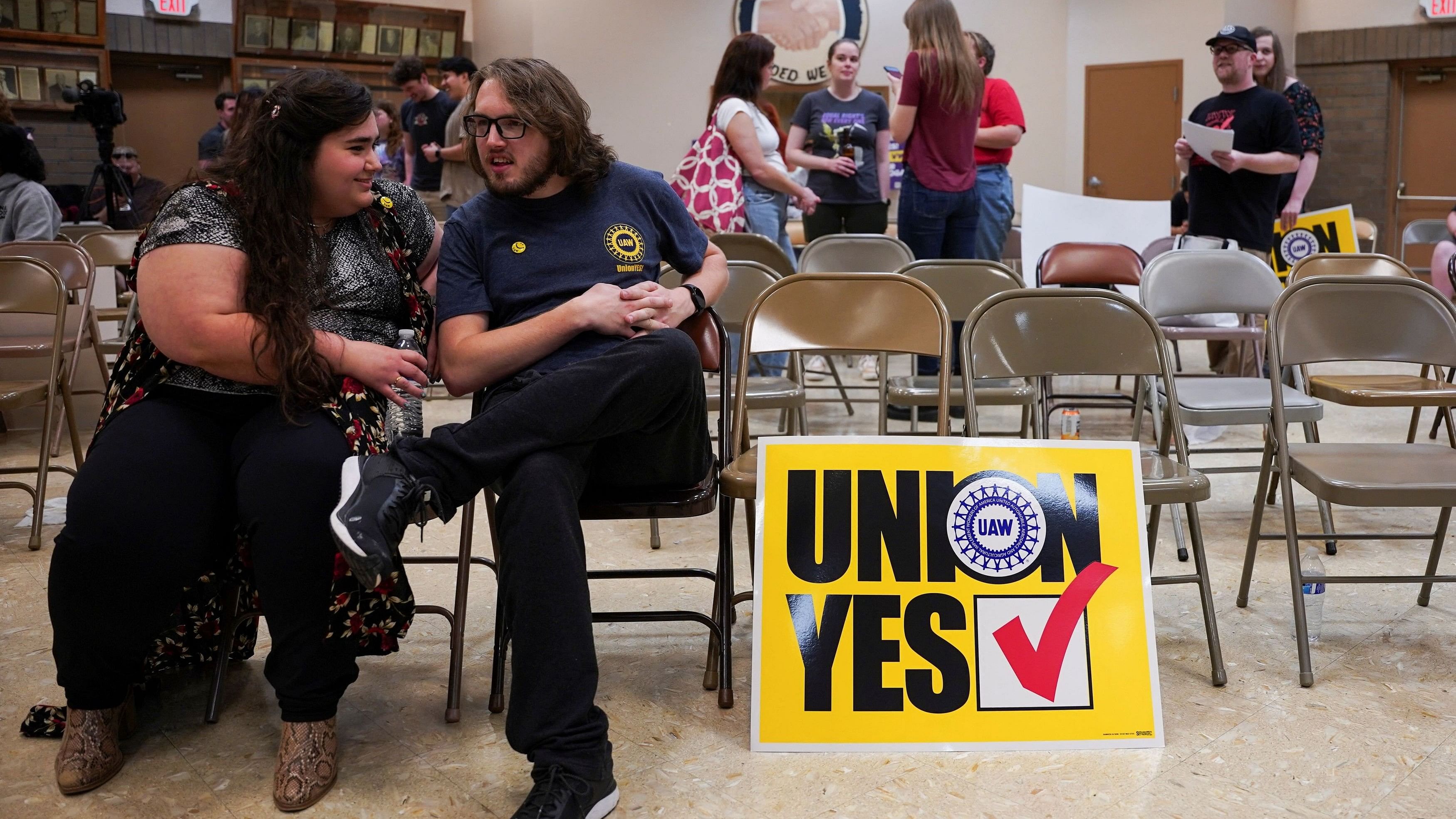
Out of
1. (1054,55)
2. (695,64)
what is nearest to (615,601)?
(695,64)

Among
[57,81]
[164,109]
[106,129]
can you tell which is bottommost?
[106,129]

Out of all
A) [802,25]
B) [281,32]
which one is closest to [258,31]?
[281,32]

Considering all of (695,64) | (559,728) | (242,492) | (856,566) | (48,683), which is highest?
(695,64)

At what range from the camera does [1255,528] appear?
9.00 ft

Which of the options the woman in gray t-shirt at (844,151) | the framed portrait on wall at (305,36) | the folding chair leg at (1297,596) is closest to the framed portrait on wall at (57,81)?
the framed portrait on wall at (305,36)

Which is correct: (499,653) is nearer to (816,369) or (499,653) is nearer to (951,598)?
(951,598)

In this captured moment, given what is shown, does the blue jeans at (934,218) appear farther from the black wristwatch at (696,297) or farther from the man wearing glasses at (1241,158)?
the black wristwatch at (696,297)

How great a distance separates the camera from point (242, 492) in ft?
6.28

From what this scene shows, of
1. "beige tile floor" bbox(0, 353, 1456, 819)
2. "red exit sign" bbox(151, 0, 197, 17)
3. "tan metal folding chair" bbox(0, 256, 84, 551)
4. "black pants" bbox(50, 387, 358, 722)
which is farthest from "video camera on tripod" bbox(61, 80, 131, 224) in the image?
"black pants" bbox(50, 387, 358, 722)

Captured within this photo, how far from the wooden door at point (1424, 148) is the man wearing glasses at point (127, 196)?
402 inches

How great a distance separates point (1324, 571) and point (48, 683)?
3.06 m

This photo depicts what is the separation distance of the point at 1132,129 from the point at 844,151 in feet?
17.6

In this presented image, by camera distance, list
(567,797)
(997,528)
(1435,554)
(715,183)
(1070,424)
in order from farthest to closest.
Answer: (715,183) → (1070,424) → (1435,554) → (997,528) → (567,797)

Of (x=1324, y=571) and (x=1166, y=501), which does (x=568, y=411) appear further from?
(x=1324, y=571)
